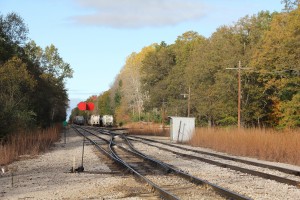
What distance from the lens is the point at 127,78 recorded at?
374 ft

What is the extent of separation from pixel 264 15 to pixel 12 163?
195 ft

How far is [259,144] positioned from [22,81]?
23.2 m

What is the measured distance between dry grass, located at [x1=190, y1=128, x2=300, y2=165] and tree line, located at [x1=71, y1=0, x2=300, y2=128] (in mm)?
12641

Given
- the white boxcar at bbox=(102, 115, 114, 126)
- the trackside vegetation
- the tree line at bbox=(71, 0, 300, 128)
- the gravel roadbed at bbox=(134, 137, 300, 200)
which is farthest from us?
the white boxcar at bbox=(102, 115, 114, 126)

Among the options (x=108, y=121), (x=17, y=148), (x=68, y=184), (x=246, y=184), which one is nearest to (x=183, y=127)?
(x=17, y=148)

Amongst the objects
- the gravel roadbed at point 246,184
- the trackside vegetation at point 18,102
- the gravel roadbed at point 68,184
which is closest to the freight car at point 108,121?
the trackside vegetation at point 18,102

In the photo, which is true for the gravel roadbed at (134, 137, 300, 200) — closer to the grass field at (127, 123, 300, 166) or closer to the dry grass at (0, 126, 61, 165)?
the grass field at (127, 123, 300, 166)

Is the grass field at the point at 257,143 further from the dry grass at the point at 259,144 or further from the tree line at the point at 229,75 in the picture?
the tree line at the point at 229,75

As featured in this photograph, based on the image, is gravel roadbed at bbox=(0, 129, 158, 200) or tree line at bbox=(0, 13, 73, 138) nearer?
gravel roadbed at bbox=(0, 129, 158, 200)

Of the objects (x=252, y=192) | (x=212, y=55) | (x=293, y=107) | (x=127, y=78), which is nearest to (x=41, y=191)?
(x=252, y=192)

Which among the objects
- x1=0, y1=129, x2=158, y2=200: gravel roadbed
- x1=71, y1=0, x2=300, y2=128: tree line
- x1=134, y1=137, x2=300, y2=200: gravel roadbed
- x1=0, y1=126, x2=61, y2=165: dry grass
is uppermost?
x1=71, y1=0, x2=300, y2=128: tree line

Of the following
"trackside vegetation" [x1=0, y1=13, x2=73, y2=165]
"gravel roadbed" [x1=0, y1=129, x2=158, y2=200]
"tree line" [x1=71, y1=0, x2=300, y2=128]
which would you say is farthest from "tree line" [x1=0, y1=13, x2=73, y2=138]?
"tree line" [x1=71, y1=0, x2=300, y2=128]

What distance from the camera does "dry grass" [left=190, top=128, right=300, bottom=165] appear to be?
22.6 meters

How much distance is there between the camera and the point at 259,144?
26.2m
